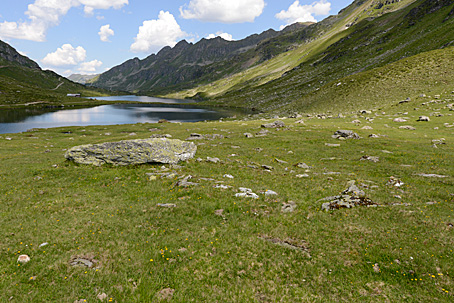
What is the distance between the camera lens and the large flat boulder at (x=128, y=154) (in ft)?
93.9

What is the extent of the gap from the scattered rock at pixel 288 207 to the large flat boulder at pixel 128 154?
54.1 ft

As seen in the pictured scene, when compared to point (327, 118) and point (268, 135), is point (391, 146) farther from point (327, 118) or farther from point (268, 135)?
point (327, 118)

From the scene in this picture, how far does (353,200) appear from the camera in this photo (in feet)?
58.9

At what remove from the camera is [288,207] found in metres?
17.8

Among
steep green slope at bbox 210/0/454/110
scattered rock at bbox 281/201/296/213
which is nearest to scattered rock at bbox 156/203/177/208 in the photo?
scattered rock at bbox 281/201/296/213

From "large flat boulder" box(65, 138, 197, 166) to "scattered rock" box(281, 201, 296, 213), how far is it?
16491 millimetres

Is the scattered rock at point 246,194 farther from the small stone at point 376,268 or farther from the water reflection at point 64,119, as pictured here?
the water reflection at point 64,119

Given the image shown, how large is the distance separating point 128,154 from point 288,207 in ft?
71.7

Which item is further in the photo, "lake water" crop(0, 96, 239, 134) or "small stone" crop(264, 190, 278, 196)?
"lake water" crop(0, 96, 239, 134)

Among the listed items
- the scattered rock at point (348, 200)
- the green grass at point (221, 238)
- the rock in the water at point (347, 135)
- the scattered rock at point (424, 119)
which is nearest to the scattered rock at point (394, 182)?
the green grass at point (221, 238)

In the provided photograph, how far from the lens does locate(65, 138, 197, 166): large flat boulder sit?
2862cm

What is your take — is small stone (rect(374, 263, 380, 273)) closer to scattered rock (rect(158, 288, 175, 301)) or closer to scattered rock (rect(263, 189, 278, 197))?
scattered rock (rect(263, 189, 278, 197))

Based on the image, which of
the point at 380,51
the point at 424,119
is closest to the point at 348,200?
the point at 424,119

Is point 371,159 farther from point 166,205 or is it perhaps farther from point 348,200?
point 166,205
